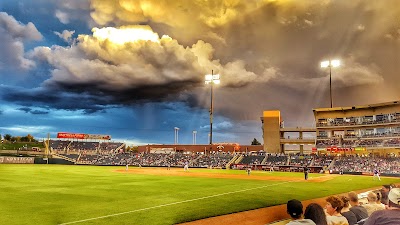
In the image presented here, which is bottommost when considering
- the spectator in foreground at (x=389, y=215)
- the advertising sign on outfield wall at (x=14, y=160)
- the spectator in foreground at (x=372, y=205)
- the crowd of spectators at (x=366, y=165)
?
the advertising sign on outfield wall at (x=14, y=160)

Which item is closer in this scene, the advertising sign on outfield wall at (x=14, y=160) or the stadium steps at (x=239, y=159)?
the stadium steps at (x=239, y=159)

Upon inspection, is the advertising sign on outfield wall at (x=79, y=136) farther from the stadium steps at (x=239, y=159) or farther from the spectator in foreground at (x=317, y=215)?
the spectator in foreground at (x=317, y=215)

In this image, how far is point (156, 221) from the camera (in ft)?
33.8

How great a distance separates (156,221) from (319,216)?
7116 millimetres

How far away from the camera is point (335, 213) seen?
4695 millimetres

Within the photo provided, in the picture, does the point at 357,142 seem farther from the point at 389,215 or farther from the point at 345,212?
the point at 389,215

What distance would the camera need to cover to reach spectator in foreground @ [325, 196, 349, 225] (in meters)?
4.45

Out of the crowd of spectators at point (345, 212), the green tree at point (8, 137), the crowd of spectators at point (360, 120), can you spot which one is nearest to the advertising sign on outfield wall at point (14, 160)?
the crowd of spectators at point (360, 120)

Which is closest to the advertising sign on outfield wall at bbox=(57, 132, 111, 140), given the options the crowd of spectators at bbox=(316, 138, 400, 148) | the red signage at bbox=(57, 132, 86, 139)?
the red signage at bbox=(57, 132, 86, 139)

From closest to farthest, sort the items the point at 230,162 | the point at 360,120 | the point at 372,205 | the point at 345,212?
the point at 345,212 < the point at 372,205 < the point at 230,162 < the point at 360,120

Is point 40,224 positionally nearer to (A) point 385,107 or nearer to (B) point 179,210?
(B) point 179,210

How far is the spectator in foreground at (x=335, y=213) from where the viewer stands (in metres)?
4.45

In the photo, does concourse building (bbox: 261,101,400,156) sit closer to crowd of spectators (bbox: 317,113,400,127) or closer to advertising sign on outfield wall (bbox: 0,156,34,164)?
crowd of spectators (bbox: 317,113,400,127)

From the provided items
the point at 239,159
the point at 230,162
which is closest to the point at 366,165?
the point at 239,159
